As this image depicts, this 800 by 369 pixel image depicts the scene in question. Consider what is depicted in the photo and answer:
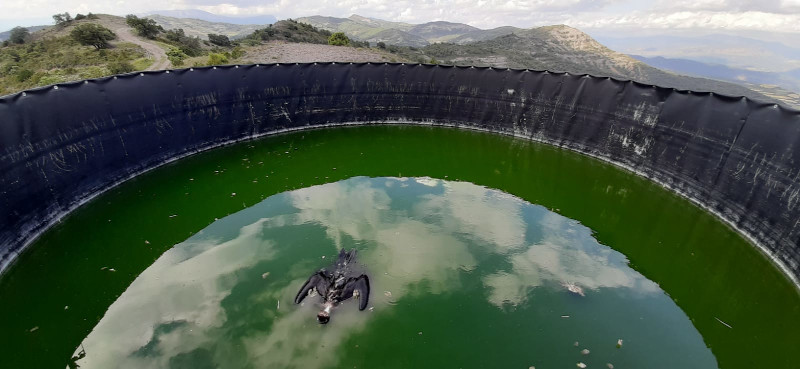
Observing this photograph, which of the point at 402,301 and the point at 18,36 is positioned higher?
the point at 18,36

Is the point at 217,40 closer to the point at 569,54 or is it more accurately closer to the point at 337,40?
the point at 337,40

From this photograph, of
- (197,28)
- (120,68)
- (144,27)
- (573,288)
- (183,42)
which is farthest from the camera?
(197,28)

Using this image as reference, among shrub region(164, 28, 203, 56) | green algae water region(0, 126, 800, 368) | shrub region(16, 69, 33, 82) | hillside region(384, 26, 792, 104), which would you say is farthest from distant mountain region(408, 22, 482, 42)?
green algae water region(0, 126, 800, 368)

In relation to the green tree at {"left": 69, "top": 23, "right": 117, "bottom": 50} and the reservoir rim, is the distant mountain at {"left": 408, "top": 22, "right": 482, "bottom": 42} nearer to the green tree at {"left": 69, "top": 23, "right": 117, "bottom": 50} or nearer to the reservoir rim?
the green tree at {"left": 69, "top": 23, "right": 117, "bottom": 50}

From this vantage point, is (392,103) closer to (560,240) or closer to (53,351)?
(560,240)

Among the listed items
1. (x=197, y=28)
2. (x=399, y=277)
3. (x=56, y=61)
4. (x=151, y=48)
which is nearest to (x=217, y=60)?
(x=56, y=61)
